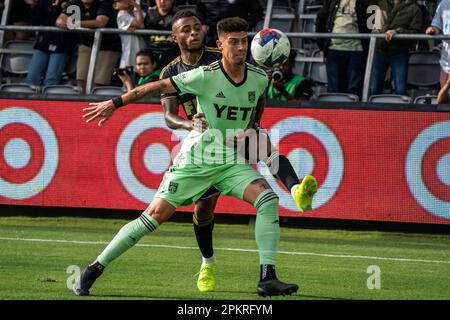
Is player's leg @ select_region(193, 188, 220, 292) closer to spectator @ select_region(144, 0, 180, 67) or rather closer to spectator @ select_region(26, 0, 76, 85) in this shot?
spectator @ select_region(144, 0, 180, 67)

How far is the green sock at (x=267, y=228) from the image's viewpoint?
9.25 metres

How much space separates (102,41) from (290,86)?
318 cm

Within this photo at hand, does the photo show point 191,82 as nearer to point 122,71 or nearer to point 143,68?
point 143,68

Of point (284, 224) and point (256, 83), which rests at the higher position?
point (256, 83)

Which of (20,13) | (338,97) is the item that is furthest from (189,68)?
(20,13)

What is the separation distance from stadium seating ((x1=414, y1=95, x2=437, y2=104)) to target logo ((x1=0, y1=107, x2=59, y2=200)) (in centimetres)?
547

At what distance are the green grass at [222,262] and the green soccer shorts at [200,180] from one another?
→ 88 cm

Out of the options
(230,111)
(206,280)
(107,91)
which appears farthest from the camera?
(107,91)

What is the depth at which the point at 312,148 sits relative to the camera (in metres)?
15.6

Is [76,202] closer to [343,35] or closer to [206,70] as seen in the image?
[343,35]

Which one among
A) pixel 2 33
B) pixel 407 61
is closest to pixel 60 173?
pixel 2 33

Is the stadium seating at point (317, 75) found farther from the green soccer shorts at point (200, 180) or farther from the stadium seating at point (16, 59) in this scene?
the green soccer shorts at point (200, 180)

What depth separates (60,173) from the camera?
16.5 m

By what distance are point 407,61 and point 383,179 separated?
175 centimetres
